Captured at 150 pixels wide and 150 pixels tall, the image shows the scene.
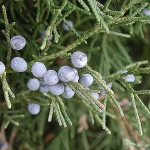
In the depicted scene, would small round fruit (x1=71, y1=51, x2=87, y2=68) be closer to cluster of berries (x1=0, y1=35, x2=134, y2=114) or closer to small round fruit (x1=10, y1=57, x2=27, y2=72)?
cluster of berries (x1=0, y1=35, x2=134, y2=114)

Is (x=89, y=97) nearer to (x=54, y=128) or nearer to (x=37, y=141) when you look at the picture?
(x=37, y=141)

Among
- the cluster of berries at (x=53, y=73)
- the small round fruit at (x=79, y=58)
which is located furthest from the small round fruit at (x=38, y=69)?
the small round fruit at (x=79, y=58)

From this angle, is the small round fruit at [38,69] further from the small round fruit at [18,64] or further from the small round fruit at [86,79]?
the small round fruit at [86,79]

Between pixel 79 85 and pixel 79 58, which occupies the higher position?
pixel 79 58

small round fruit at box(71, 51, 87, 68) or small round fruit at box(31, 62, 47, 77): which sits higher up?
small round fruit at box(71, 51, 87, 68)

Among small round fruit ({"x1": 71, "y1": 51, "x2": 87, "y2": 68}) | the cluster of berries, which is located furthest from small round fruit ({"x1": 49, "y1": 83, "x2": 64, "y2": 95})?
small round fruit ({"x1": 71, "y1": 51, "x2": 87, "y2": 68})

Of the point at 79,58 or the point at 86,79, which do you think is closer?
the point at 79,58

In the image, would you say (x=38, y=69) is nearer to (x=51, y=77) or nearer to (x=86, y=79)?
(x=51, y=77)

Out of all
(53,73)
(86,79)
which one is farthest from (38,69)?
(86,79)

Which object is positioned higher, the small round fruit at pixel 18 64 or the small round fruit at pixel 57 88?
the small round fruit at pixel 18 64

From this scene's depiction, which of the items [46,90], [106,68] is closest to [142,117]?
[106,68]

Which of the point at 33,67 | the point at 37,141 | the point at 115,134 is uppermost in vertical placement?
the point at 33,67
